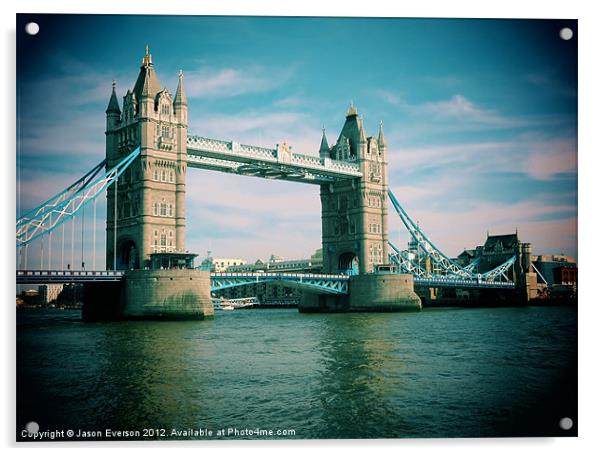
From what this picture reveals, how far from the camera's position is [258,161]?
57.6 metres

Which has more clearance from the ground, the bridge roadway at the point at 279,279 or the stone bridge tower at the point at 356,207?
the stone bridge tower at the point at 356,207

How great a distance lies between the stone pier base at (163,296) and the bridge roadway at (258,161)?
512 inches

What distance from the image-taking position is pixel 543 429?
15.9 meters

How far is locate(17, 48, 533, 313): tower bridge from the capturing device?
47812mm

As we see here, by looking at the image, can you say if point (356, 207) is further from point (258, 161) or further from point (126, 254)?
point (126, 254)

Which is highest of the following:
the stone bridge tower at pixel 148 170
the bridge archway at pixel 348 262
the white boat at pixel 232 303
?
the stone bridge tower at pixel 148 170

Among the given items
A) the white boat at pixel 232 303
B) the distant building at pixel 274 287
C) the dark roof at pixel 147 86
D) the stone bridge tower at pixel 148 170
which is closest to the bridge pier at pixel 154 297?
the stone bridge tower at pixel 148 170

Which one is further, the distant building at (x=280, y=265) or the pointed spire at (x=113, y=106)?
the distant building at (x=280, y=265)

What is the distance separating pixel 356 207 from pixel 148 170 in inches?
1077

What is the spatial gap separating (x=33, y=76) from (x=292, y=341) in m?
20.1

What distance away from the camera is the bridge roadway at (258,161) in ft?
179

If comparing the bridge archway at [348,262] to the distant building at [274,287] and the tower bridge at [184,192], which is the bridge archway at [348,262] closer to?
the tower bridge at [184,192]
